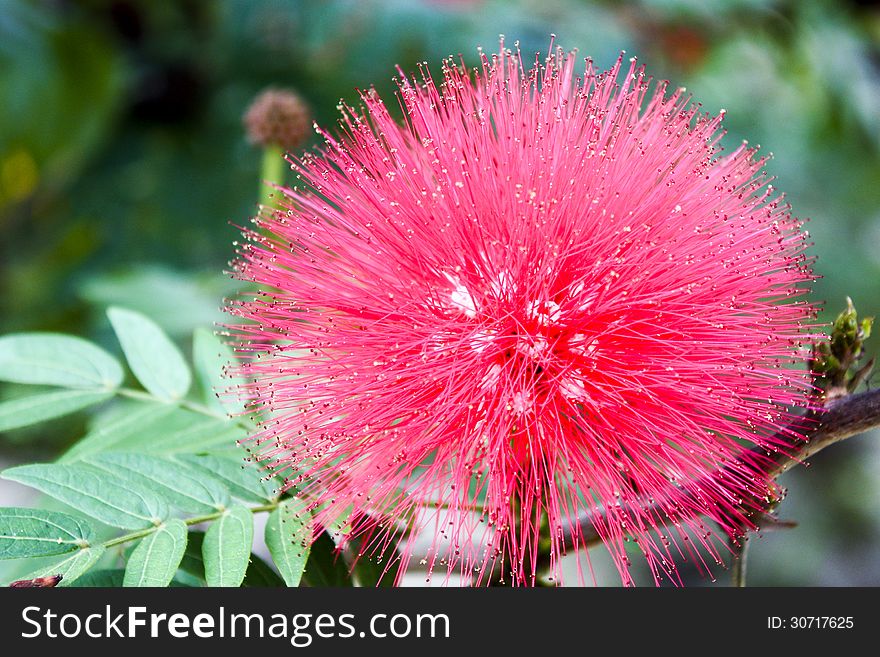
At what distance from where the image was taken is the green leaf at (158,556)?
91 centimetres

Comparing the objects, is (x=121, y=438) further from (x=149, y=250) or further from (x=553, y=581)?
(x=149, y=250)

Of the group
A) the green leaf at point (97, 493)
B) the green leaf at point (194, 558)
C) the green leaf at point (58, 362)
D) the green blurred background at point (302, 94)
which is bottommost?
the green leaf at point (194, 558)

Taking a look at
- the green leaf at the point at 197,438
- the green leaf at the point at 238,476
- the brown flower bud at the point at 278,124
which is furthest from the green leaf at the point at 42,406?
the brown flower bud at the point at 278,124

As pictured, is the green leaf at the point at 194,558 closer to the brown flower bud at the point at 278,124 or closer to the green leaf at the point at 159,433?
the green leaf at the point at 159,433

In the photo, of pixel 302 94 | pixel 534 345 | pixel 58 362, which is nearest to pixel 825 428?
pixel 534 345

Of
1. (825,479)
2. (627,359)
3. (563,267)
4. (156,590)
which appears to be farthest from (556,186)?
(825,479)

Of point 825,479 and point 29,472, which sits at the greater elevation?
point 825,479

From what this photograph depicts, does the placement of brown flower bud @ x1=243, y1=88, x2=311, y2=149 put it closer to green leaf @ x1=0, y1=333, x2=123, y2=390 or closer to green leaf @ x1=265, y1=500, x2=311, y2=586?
green leaf @ x1=0, y1=333, x2=123, y2=390

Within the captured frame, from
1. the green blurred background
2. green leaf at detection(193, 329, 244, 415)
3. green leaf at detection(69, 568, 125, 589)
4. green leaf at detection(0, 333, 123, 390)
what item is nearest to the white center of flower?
green leaf at detection(193, 329, 244, 415)

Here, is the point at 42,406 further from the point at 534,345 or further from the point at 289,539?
the point at 534,345

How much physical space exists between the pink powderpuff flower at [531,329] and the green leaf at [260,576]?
0.13m

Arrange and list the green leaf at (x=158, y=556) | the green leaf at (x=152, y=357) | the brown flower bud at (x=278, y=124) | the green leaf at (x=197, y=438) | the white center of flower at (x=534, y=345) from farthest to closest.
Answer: the brown flower bud at (x=278, y=124)
the green leaf at (x=152, y=357)
the green leaf at (x=197, y=438)
the white center of flower at (x=534, y=345)
the green leaf at (x=158, y=556)

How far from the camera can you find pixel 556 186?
1027 mm

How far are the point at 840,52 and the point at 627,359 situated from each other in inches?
76.9
